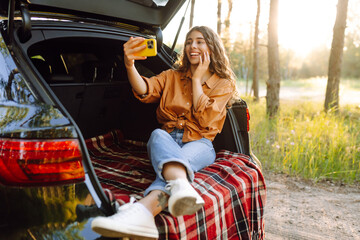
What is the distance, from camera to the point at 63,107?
136 cm

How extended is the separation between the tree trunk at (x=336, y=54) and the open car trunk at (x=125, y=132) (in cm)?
485

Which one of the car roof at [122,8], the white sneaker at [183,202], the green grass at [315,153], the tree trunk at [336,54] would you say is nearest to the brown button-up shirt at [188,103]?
the car roof at [122,8]

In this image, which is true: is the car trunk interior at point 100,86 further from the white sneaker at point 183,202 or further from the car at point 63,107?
the white sneaker at point 183,202

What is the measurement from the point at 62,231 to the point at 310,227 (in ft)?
7.19

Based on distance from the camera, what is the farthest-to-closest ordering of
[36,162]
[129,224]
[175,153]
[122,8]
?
1. [122,8]
2. [175,153]
3. [129,224]
4. [36,162]

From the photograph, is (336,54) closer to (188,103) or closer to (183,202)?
(188,103)

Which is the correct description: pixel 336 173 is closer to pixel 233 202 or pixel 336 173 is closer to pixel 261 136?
pixel 261 136

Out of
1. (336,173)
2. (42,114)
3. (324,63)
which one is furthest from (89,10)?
(324,63)

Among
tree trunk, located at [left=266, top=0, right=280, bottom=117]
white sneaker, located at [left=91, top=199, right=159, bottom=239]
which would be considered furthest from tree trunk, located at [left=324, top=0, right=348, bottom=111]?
white sneaker, located at [left=91, top=199, right=159, bottom=239]

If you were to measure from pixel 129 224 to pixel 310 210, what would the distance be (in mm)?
2259

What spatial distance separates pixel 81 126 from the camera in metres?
2.84

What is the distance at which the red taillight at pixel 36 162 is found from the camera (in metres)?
1.20

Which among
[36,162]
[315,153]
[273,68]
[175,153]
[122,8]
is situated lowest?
[315,153]

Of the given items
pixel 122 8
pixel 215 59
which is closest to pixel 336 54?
pixel 215 59
